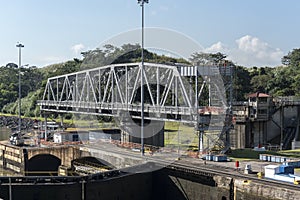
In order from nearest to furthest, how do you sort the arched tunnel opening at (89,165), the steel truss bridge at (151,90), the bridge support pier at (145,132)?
the steel truss bridge at (151,90)
the arched tunnel opening at (89,165)
the bridge support pier at (145,132)

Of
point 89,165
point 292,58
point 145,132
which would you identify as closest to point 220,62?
point 145,132

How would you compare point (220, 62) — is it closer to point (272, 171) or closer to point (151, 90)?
point (151, 90)

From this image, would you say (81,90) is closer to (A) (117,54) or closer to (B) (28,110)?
(A) (117,54)

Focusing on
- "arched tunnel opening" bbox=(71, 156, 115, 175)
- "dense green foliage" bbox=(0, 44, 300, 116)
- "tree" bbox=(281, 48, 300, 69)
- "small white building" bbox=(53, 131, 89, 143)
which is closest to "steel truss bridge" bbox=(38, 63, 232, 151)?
"small white building" bbox=(53, 131, 89, 143)

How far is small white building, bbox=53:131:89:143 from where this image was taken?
69875 mm

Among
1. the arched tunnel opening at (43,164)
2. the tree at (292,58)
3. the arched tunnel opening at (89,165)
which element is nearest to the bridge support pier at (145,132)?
the arched tunnel opening at (89,165)

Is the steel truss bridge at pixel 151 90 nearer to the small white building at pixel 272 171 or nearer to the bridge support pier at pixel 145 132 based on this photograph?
the bridge support pier at pixel 145 132

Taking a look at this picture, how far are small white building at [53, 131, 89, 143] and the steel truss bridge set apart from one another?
389 cm

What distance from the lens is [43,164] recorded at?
65.1 metres

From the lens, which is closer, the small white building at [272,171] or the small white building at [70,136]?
the small white building at [272,171]

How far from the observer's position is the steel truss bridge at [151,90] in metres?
51.7

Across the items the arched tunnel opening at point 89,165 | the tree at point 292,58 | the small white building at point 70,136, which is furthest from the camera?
the tree at point 292,58

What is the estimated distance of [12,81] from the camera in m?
193

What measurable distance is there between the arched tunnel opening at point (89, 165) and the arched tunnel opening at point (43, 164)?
19.7 ft
